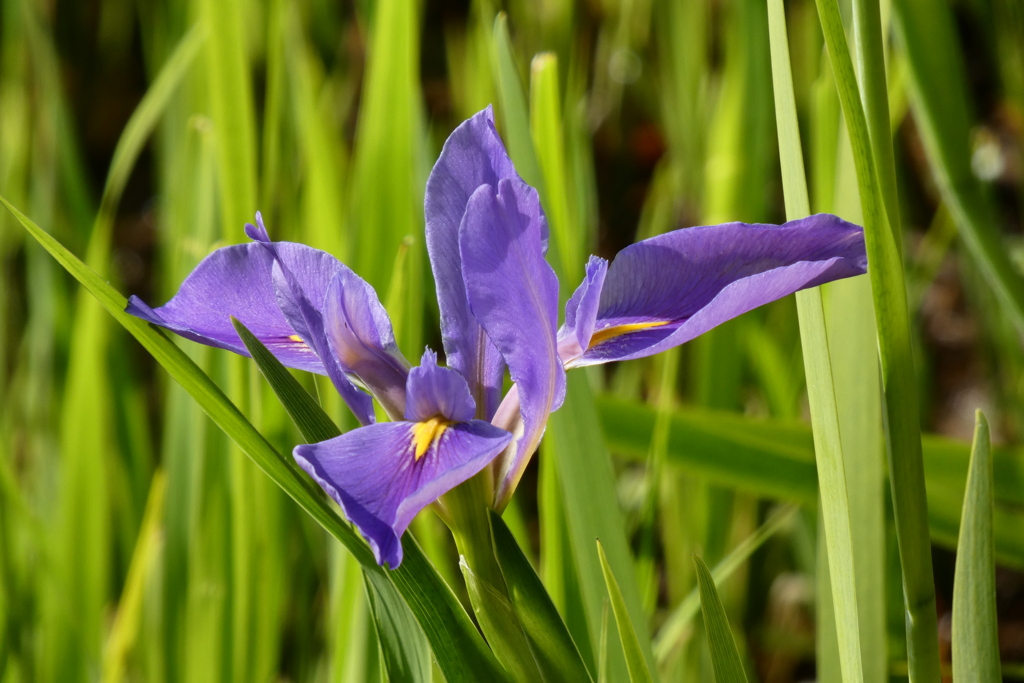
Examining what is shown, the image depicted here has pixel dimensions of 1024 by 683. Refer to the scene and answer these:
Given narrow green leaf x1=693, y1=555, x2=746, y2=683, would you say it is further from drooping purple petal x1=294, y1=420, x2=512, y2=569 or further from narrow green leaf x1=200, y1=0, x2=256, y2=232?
narrow green leaf x1=200, y1=0, x2=256, y2=232

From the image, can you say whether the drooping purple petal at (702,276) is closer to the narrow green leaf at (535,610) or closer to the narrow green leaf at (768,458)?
the narrow green leaf at (535,610)

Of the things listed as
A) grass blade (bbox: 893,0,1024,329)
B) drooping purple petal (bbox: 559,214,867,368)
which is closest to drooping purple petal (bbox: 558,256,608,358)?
drooping purple petal (bbox: 559,214,867,368)

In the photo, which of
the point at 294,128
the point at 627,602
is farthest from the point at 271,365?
the point at 294,128

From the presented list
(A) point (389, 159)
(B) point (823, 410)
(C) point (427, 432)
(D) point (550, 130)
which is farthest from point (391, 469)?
(A) point (389, 159)

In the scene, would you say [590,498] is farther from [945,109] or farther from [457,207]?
[945,109]

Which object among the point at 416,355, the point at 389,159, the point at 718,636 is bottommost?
the point at 718,636

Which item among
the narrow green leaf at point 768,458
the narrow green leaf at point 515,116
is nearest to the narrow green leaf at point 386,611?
the narrow green leaf at point 515,116

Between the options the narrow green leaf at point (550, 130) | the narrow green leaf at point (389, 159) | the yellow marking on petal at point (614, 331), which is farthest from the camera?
the narrow green leaf at point (389, 159)
